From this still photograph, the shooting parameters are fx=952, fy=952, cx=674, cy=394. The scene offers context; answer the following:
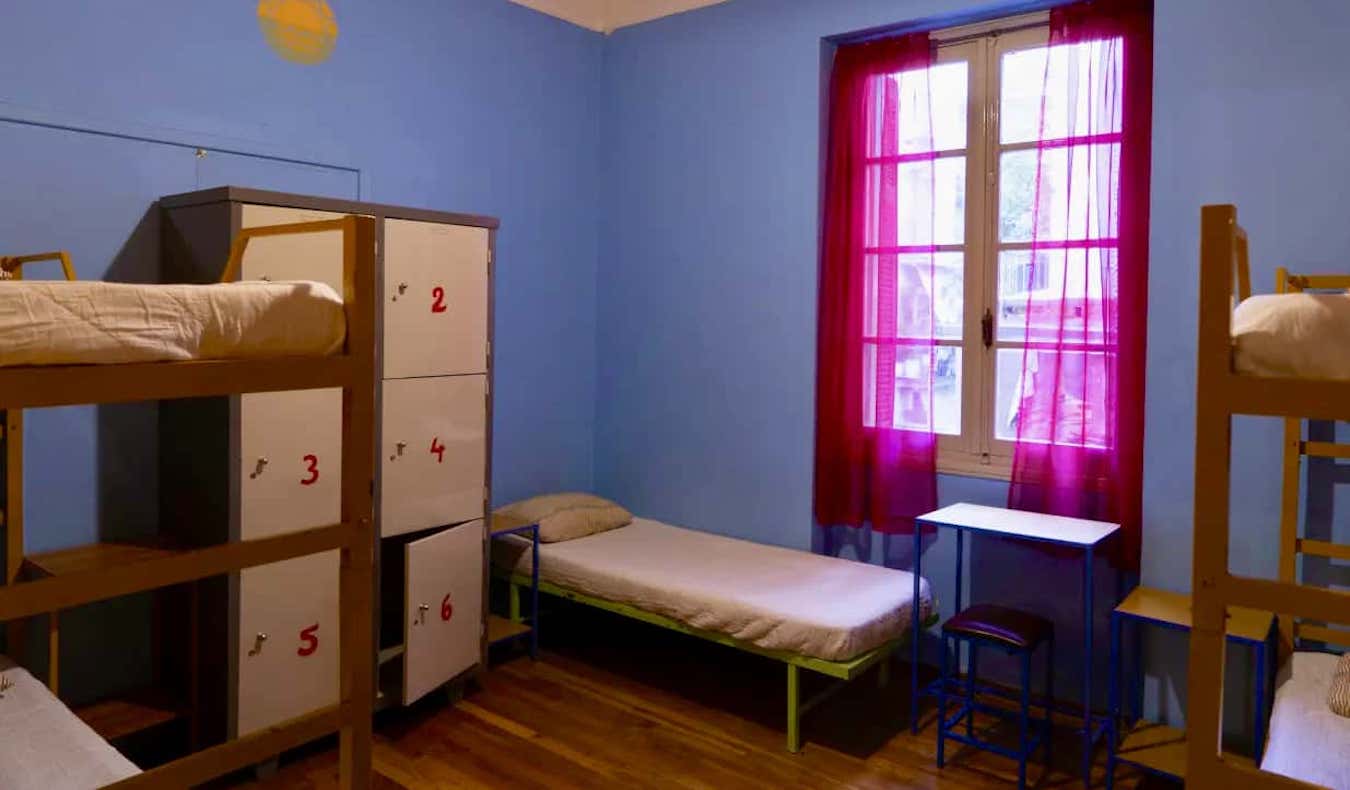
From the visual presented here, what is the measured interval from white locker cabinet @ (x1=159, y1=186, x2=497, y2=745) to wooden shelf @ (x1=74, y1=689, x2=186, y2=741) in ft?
0.37

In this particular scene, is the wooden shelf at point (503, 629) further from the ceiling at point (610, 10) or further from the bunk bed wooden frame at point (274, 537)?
the ceiling at point (610, 10)

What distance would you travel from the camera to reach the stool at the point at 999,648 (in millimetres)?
3000

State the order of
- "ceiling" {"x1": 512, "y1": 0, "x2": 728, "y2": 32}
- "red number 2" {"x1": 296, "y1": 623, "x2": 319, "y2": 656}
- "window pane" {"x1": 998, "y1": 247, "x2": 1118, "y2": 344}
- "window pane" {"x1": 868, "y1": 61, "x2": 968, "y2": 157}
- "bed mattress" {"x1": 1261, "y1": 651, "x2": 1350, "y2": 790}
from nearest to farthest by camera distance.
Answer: "bed mattress" {"x1": 1261, "y1": 651, "x2": 1350, "y2": 790} < "red number 2" {"x1": 296, "y1": 623, "x2": 319, "y2": 656} < "window pane" {"x1": 998, "y1": 247, "x2": 1118, "y2": 344} < "window pane" {"x1": 868, "y1": 61, "x2": 968, "y2": 157} < "ceiling" {"x1": 512, "y1": 0, "x2": 728, "y2": 32}

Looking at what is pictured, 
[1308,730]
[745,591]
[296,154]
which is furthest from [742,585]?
[296,154]

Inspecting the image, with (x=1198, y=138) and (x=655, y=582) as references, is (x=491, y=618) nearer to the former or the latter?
(x=655, y=582)

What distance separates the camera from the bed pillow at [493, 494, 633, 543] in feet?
13.6

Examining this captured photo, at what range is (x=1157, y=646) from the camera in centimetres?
326

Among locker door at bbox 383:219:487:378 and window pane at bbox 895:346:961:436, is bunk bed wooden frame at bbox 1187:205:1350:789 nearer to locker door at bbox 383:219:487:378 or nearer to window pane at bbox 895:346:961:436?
window pane at bbox 895:346:961:436

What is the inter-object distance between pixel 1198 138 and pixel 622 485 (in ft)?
9.65

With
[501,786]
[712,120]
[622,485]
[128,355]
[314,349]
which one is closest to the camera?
[128,355]

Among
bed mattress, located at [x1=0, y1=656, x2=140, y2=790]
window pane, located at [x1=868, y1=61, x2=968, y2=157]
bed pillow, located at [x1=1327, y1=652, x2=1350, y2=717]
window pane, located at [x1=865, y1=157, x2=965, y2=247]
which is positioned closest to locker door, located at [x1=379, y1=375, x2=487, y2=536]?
bed mattress, located at [x1=0, y1=656, x2=140, y2=790]

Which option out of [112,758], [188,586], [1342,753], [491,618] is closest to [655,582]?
[491,618]

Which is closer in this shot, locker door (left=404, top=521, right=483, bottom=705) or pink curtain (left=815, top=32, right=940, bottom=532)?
locker door (left=404, top=521, right=483, bottom=705)

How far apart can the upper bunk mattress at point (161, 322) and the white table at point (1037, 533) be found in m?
2.22
